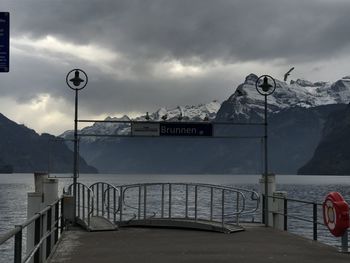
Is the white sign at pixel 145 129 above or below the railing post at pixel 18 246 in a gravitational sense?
above

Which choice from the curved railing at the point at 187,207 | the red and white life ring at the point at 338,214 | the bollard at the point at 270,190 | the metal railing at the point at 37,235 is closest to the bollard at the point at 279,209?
the bollard at the point at 270,190

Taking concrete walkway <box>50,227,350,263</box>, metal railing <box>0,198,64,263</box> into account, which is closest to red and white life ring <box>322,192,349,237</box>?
concrete walkway <box>50,227,350,263</box>

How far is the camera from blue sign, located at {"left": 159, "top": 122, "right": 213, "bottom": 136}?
19.0 m

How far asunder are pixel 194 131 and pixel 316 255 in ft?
24.7

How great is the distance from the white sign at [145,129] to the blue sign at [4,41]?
29.9 feet

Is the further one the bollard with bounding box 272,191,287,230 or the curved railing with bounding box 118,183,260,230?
the bollard with bounding box 272,191,287,230

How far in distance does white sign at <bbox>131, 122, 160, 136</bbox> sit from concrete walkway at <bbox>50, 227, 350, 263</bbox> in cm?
332

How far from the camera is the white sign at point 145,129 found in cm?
1880

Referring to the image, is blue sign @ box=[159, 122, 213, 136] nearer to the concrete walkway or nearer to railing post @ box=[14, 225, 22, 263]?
the concrete walkway

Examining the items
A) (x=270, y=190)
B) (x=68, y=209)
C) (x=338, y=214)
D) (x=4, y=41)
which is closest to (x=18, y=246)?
(x=4, y=41)

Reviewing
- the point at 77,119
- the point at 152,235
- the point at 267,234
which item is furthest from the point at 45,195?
the point at 267,234

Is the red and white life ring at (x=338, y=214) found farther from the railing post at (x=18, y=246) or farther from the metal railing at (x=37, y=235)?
the railing post at (x=18, y=246)

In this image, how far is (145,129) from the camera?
62.4 ft

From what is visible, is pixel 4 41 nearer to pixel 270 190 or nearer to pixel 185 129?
pixel 185 129
